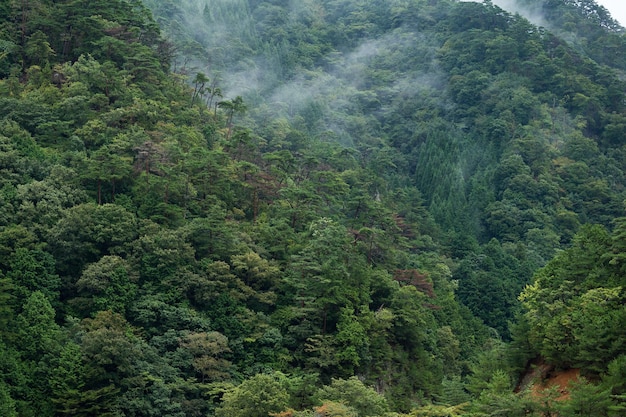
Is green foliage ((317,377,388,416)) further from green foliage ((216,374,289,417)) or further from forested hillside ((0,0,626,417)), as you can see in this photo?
green foliage ((216,374,289,417))

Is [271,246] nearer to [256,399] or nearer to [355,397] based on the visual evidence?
[355,397]

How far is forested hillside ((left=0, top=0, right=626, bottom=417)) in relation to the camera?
25406 mm

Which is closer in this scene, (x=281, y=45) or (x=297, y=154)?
(x=297, y=154)

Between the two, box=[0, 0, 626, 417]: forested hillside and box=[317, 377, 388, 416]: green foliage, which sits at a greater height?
box=[317, 377, 388, 416]: green foliage

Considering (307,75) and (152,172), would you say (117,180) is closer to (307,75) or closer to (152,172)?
(152,172)

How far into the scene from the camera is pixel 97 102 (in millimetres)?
39562

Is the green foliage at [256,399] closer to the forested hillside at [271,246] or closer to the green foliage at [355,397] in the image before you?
the forested hillside at [271,246]

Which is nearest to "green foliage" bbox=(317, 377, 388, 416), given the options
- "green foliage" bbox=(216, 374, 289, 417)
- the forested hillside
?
Result: the forested hillside

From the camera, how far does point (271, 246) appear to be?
35844 mm

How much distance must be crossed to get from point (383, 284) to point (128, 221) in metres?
12.2

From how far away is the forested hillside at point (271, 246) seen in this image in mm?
25406

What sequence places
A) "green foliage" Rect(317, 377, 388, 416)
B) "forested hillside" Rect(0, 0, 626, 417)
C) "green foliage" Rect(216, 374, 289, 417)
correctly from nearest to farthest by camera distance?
"green foliage" Rect(216, 374, 289, 417), "forested hillside" Rect(0, 0, 626, 417), "green foliage" Rect(317, 377, 388, 416)

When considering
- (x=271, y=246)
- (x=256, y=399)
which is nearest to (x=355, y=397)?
(x=256, y=399)

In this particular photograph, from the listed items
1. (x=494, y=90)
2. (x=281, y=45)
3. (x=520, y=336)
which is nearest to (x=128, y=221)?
(x=520, y=336)
